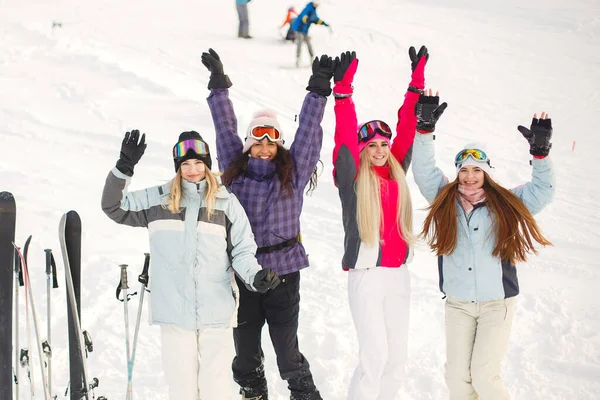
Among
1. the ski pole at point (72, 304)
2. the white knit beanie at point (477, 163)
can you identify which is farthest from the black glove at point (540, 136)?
the ski pole at point (72, 304)

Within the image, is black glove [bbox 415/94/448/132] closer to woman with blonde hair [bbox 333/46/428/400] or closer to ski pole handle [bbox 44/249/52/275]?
woman with blonde hair [bbox 333/46/428/400]

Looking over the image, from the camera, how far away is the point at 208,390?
11.3 ft

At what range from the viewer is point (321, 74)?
3.72m

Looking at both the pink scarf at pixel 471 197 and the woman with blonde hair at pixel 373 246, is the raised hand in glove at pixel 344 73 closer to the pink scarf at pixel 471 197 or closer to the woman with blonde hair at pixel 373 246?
the woman with blonde hair at pixel 373 246

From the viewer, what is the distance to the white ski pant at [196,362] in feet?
11.2

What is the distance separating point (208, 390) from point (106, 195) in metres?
1.19

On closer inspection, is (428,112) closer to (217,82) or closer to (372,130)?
(372,130)

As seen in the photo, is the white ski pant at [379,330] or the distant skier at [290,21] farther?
the distant skier at [290,21]

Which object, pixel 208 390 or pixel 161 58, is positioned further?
pixel 161 58

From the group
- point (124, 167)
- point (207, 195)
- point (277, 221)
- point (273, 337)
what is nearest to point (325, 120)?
point (277, 221)

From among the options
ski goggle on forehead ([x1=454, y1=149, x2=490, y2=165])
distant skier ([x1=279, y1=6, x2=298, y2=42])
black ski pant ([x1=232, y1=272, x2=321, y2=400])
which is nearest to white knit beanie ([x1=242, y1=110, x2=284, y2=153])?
black ski pant ([x1=232, y1=272, x2=321, y2=400])

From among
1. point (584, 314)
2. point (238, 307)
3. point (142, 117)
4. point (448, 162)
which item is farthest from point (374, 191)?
point (142, 117)

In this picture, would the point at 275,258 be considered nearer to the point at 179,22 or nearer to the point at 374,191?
the point at 374,191

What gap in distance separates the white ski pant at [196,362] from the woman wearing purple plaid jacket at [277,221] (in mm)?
315
